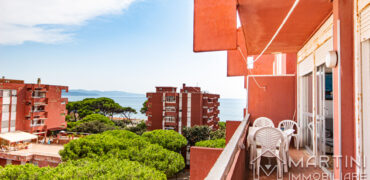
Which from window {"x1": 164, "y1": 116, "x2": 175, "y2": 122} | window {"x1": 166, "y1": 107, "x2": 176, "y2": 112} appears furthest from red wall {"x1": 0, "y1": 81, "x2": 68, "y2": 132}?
window {"x1": 166, "y1": 107, "x2": 176, "y2": 112}

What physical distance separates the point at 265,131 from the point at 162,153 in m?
11.4

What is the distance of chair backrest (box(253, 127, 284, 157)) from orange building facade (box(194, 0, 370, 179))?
303 millimetres

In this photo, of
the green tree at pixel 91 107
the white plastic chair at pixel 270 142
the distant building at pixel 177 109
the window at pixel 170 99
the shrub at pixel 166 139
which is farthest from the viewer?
the green tree at pixel 91 107

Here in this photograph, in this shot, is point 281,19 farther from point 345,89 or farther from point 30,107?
point 30,107

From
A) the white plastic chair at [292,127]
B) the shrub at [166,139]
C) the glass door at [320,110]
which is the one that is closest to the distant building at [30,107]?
the shrub at [166,139]

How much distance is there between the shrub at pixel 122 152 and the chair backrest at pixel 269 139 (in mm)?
10603

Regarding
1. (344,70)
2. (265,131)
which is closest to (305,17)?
(344,70)

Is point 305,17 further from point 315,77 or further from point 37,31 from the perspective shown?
point 37,31

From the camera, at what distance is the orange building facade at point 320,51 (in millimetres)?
2244

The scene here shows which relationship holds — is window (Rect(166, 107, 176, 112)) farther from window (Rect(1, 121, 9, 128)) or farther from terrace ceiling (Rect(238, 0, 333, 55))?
terrace ceiling (Rect(238, 0, 333, 55))

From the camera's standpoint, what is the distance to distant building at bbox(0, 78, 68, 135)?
24.4m

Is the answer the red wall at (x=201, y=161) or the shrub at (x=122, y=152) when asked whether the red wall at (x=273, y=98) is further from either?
the shrub at (x=122, y=152)

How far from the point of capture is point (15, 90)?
83.5ft

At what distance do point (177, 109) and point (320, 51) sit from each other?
104ft
